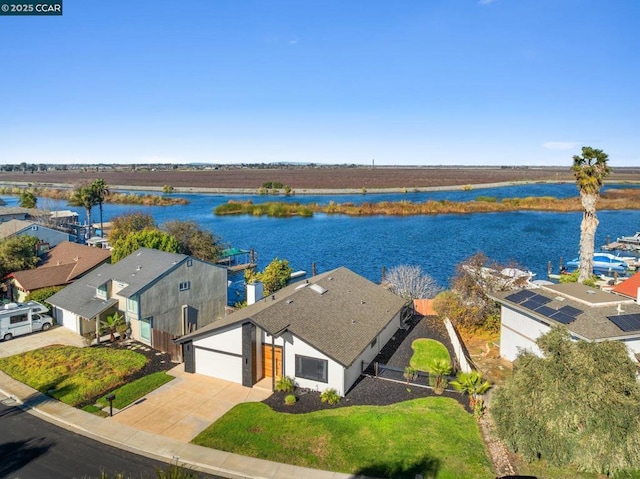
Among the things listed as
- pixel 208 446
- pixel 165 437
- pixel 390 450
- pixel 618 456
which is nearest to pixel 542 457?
pixel 618 456

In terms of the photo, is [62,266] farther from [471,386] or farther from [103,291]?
[471,386]

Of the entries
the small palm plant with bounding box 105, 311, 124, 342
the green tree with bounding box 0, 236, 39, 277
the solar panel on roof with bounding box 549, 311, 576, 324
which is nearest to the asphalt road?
the small palm plant with bounding box 105, 311, 124, 342

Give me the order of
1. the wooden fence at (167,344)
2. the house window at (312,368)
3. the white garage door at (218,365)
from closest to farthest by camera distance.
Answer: the house window at (312,368) → the white garage door at (218,365) → the wooden fence at (167,344)

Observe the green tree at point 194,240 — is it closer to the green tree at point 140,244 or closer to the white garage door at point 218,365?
the green tree at point 140,244

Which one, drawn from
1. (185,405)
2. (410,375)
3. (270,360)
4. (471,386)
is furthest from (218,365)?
(471,386)

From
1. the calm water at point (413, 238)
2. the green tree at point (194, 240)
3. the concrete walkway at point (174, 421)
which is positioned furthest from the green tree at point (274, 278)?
the concrete walkway at point (174, 421)

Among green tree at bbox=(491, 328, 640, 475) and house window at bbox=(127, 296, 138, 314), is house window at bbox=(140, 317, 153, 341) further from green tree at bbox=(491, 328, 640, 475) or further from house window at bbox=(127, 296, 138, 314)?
green tree at bbox=(491, 328, 640, 475)
